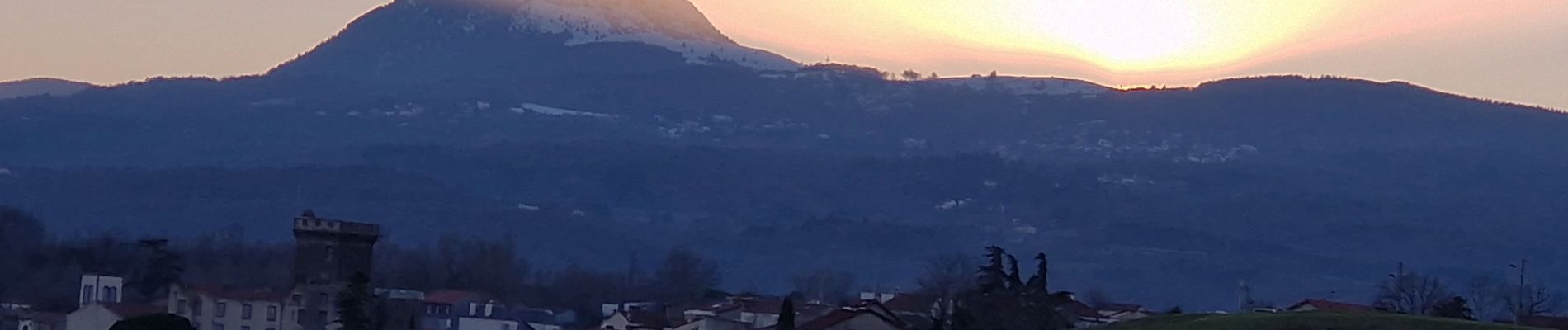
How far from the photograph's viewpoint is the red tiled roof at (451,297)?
117250 mm

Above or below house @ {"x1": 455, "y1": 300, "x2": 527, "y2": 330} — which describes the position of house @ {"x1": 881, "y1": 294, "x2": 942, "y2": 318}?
above

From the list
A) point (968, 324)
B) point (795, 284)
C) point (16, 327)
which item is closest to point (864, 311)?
point (968, 324)

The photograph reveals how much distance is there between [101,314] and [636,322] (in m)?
16.5

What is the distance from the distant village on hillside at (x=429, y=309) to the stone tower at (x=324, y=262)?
0.10 feet

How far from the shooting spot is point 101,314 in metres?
88.6

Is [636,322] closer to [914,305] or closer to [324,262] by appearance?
[914,305]

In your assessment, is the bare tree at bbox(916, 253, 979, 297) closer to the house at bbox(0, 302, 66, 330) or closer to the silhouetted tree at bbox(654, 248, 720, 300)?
the silhouetted tree at bbox(654, 248, 720, 300)

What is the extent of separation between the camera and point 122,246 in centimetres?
13250

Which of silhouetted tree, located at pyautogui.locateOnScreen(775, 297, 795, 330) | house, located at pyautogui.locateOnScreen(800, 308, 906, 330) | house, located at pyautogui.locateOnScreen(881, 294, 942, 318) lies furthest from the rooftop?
silhouetted tree, located at pyautogui.locateOnScreen(775, 297, 795, 330)

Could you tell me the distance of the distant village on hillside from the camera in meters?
72.0

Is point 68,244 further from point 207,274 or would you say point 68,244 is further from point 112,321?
point 112,321

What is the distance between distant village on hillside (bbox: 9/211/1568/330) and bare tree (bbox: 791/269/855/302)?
36.5 meters

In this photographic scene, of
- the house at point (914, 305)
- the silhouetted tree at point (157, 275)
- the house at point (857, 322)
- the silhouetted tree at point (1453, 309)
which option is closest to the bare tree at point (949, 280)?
the house at point (914, 305)

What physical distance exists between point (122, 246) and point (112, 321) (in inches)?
1796
